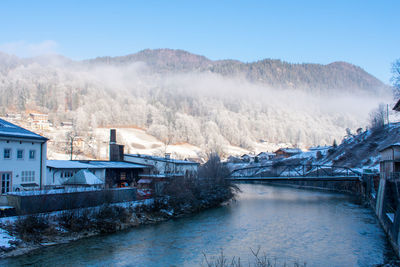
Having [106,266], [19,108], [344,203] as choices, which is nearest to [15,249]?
[106,266]

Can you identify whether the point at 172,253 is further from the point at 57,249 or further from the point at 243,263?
the point at 57,249

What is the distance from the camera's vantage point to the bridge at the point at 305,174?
198ft

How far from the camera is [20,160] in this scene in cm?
3186

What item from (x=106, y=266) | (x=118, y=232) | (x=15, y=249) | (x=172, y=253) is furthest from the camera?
(x=118, y=232)

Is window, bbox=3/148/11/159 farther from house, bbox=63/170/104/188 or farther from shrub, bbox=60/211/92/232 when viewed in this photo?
shrub, bbox=60/211/92/232

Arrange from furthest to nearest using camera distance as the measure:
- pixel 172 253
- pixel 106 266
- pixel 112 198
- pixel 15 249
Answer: pixel 112 198 → pixel 172 253 → pixel 15 249 → pixel 106 266

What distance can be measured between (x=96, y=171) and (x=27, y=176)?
1122 cm

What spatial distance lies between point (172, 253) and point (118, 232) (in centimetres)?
693

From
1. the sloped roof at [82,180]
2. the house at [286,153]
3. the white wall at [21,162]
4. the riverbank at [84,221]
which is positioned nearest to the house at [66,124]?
the house at [286,153]

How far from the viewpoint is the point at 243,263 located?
2159 centimetres

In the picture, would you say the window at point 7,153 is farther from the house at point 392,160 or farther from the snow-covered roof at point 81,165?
the house at point 392,160

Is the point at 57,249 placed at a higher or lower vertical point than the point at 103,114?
lower

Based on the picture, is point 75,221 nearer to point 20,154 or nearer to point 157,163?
point 20,154

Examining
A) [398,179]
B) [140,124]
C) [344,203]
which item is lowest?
[344,203]
